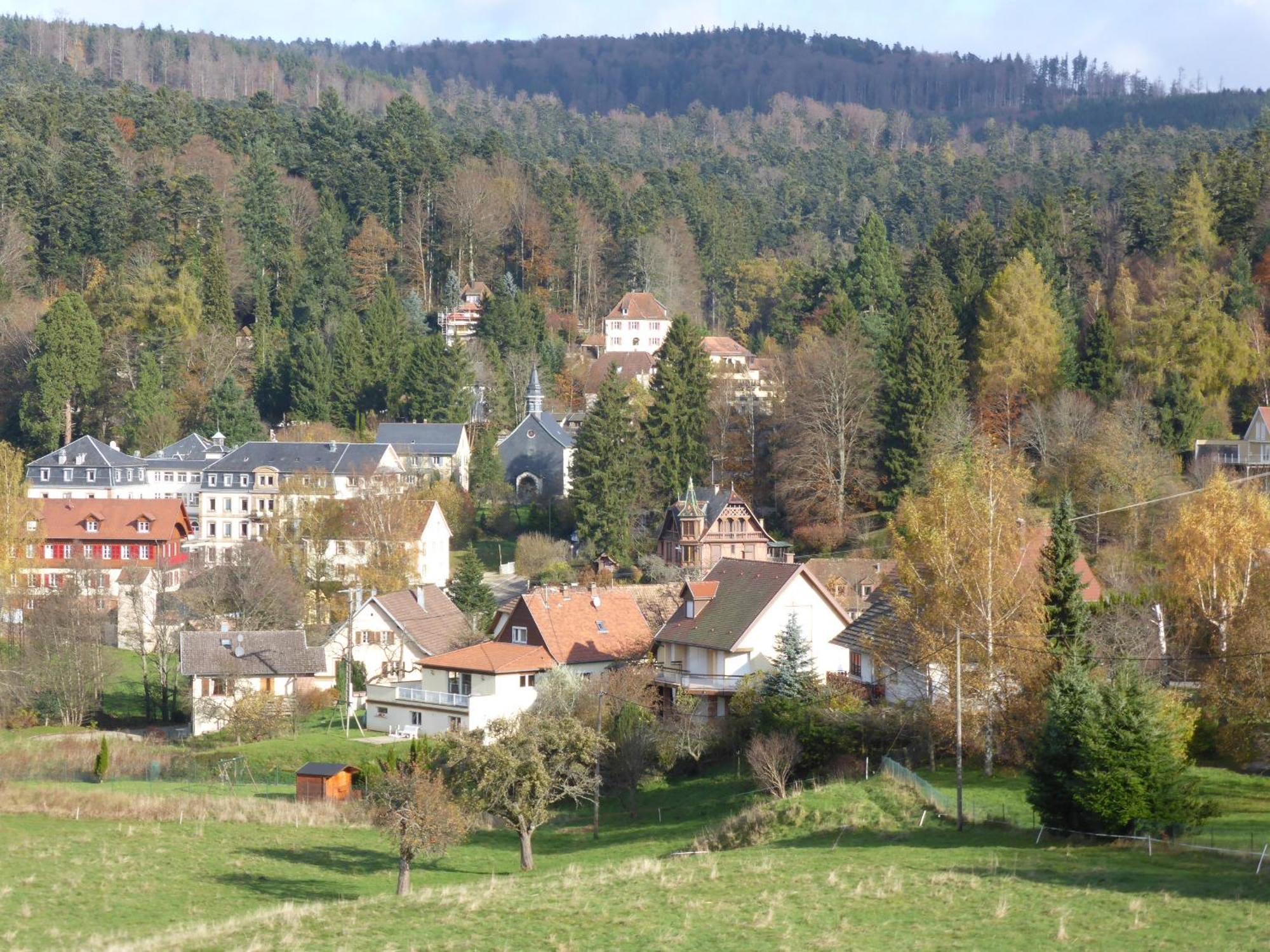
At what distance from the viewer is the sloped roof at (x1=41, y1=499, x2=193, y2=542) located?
64438mm

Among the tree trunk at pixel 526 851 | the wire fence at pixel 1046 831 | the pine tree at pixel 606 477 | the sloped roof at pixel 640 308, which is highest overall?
the sloped roof at pixel 640 308

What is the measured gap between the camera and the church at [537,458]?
71.1 metres

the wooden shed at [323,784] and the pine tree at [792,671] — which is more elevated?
the pine tree at [792,671]

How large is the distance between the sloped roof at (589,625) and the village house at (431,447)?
944 inches

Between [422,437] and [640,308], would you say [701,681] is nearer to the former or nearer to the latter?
[422,437]

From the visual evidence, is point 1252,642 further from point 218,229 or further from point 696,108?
point 696,108

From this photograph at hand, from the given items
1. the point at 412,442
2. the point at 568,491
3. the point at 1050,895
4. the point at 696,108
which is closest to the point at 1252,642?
the point at 1050,895

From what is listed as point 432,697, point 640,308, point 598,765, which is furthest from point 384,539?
point 640,308

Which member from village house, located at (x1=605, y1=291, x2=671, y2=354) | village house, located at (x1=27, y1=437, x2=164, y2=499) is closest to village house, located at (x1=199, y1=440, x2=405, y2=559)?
village house, located at (x1=27, y1=437, x2=164, y2=499)

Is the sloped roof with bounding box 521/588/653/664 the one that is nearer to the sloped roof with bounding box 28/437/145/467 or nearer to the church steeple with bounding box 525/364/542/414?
the church steeple with bounding box 525/364/542/414

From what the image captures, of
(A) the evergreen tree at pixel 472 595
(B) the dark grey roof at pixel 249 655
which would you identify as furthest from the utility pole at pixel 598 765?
(A) the evergreen tree at pixel 472 595

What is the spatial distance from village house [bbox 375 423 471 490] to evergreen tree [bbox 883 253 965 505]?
20.9 metres

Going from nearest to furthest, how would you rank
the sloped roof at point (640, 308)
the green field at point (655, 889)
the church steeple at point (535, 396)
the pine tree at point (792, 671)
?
1. the green field at point (655, 889)
2. the pine tree at point (792, 671)
3. the church steeple at point (535, 396)
4. the sloped roof at point (640, 308)

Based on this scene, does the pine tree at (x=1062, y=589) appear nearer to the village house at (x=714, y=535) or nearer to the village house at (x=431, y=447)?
the village house at (x=714, y=535)
